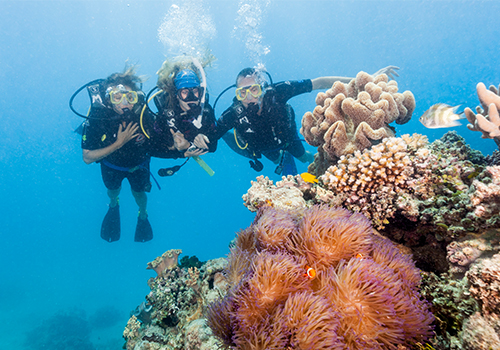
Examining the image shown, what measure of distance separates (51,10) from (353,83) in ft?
297

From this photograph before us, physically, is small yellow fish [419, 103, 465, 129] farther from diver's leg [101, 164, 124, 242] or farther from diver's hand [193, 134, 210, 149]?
diver's leg [101, 164, 124, 242]

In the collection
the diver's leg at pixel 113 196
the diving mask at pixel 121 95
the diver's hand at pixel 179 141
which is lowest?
the diver's hand at pixel 179 141

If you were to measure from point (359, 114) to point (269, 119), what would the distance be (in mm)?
3582

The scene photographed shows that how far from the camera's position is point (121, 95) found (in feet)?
19.9

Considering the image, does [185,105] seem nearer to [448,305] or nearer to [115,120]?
[115,120]

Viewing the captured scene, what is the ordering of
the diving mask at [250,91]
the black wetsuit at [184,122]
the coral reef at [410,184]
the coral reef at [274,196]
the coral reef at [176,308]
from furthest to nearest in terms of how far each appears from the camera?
the diving mask at [250,91], the black wetsuit at [184,122], the coral reef at [176,308], the coral reef at [274,196], the coral reef at [410,184]

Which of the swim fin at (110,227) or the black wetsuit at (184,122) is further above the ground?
the swim fin at (110,227)

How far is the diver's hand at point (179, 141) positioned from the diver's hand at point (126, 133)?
1275 mm

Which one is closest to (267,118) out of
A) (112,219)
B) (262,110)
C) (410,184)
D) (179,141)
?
(262,110)

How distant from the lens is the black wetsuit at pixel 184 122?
5.96m

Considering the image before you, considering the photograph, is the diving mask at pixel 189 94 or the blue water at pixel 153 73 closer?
the diving mask at pixel 189 94

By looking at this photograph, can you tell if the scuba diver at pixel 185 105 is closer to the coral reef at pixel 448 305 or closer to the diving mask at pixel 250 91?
the diving mask at pixel 250 91

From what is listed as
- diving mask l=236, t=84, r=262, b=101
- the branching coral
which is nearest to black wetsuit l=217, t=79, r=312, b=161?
diving mask l=236, t=84, r=262, b=101

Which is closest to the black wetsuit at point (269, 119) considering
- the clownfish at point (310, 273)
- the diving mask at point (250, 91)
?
the diving mask at point (250, 91)
